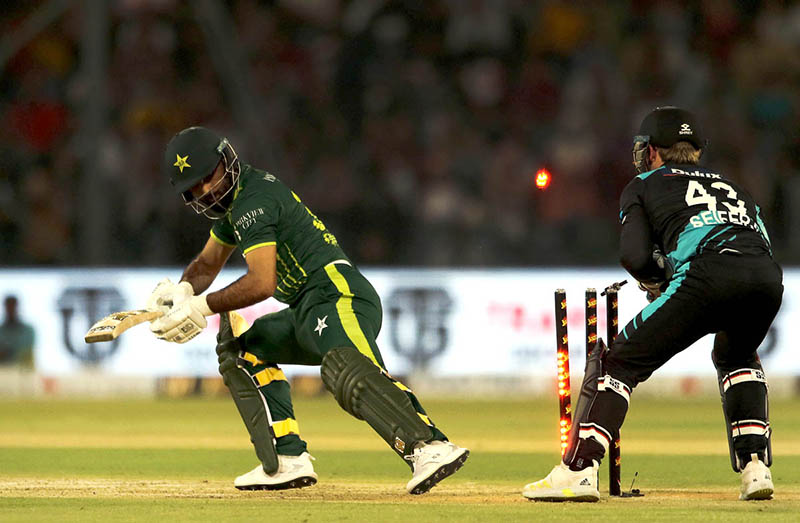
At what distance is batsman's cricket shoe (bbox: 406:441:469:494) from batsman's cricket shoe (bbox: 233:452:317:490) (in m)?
0.92

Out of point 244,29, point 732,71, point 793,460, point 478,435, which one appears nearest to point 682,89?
point 732,71

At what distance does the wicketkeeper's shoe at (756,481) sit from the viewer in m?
6.78

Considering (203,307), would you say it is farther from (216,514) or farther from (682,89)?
(682,89)

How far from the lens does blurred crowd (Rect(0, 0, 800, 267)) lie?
1568 cm

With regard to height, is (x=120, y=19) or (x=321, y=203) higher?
(x=120, y=19)

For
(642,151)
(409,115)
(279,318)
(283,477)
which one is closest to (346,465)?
(283,477)

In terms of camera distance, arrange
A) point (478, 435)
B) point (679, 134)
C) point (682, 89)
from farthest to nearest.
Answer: point (682, 89)
point (478, 435)
point (679, 134)

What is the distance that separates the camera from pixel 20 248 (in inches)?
629

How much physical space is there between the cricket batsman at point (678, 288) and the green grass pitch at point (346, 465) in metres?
0.28

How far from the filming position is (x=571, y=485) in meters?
6.61

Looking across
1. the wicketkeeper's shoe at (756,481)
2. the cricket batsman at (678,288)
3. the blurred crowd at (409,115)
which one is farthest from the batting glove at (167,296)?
the blurred crowd at (409,115)

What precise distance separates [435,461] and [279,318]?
51.4 inches

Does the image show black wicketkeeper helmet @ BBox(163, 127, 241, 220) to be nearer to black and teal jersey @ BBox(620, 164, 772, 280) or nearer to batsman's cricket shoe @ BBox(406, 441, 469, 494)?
batsman's cricket shoe @ BBox(406, 441, 469, 494)

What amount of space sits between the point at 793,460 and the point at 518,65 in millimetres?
9422
